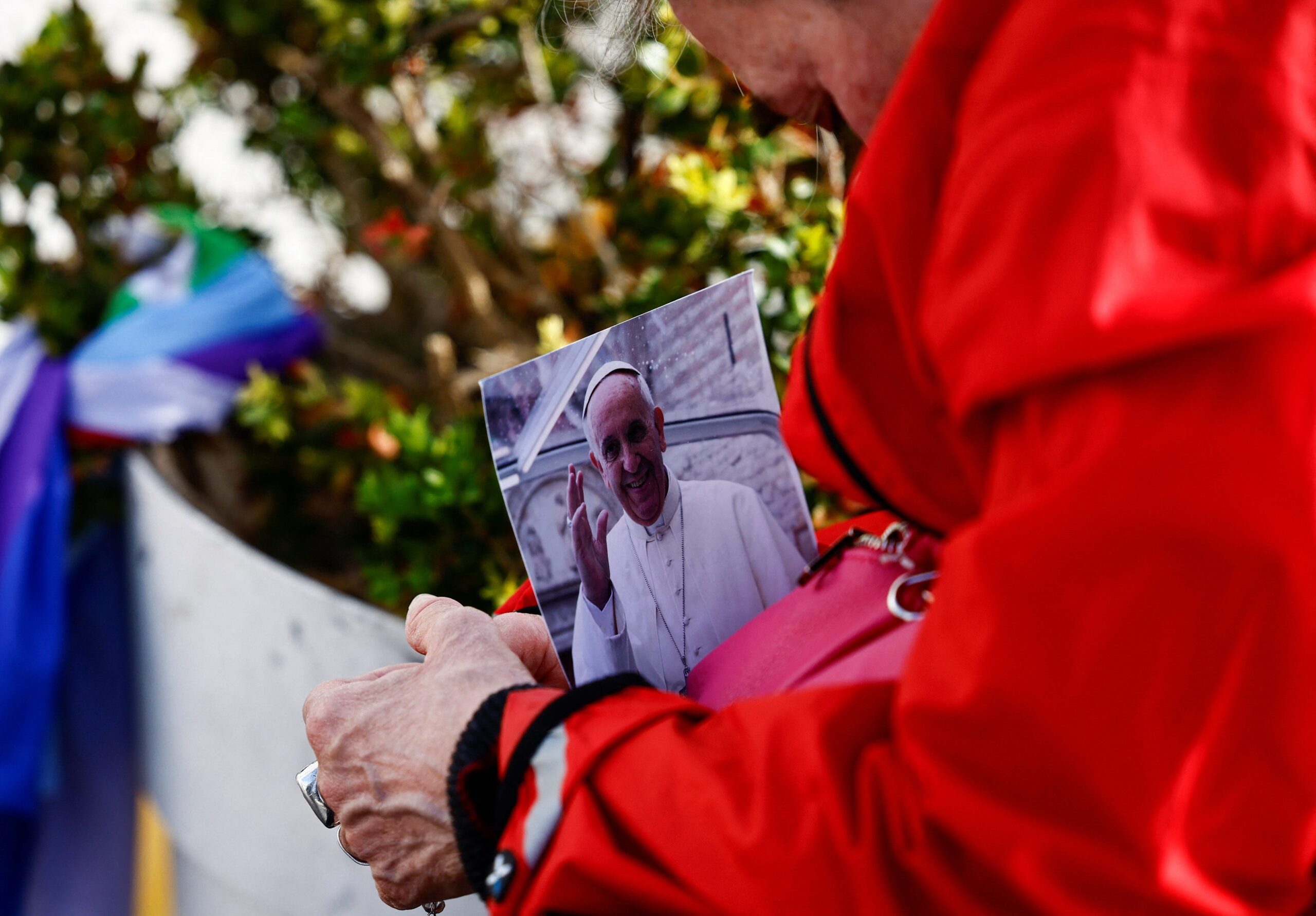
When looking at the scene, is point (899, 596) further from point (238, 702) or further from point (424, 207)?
point (424, 207)

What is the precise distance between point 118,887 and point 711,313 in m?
2.27

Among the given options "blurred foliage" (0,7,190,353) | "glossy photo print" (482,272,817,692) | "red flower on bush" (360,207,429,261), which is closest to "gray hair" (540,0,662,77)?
"glossy photo print" (482,272,817,692)

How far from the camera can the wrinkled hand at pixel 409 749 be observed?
79 centimetres

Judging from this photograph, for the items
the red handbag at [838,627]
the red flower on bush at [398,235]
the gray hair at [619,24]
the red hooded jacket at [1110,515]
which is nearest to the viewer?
the red hooded jacket at [1110,515]

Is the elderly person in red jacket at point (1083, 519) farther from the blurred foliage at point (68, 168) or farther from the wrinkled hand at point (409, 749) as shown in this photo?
the blurred foliage at point (68, 168)

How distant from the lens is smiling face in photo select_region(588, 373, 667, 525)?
0.88 meters

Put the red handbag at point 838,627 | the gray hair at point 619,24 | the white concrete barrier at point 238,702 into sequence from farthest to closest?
the white concrete barrier at point 238,702, the gray hair at point 619,24, the red handbag at point 838,627

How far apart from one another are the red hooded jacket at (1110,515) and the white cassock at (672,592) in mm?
267

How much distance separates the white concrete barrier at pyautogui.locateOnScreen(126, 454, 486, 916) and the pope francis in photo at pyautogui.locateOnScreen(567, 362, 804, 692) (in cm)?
78

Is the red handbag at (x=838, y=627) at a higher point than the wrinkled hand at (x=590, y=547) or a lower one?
lower

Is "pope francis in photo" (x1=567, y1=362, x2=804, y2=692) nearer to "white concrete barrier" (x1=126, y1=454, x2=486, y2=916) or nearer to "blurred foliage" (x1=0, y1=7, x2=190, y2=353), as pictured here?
"white concrete barrier" (x1=126, y1=454, x2=486, y2=916)

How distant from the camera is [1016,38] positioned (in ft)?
1.93

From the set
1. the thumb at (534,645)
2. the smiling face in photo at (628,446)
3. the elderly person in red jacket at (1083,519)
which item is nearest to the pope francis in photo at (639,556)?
the smiling face in photo at (628,446)

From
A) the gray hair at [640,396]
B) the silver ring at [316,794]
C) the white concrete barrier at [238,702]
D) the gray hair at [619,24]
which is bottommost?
the white concrete barrier at [238,702]
